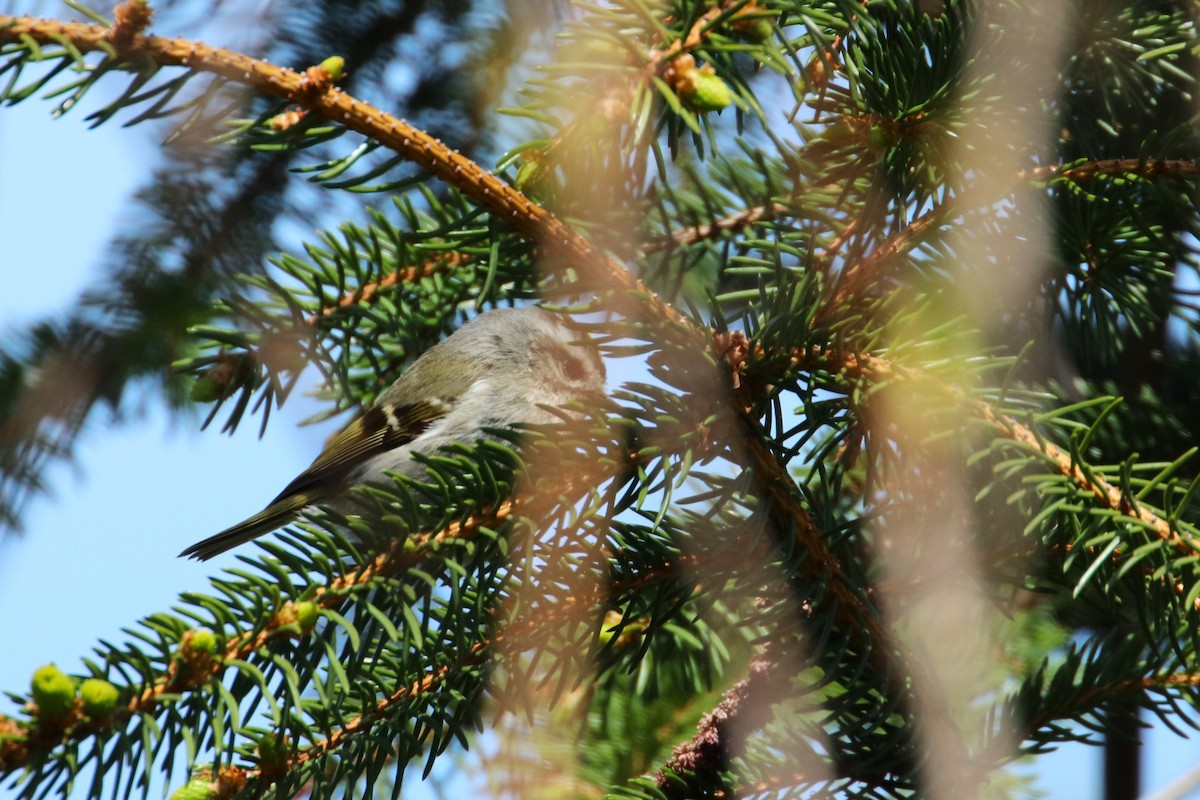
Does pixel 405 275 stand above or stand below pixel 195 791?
above

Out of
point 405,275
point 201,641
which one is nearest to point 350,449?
point 405,275

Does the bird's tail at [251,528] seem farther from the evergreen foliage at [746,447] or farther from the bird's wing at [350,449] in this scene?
the evergreen foliage at [746,447]

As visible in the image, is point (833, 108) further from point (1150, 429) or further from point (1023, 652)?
point (1023, 652)

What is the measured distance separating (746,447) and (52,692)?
64cm

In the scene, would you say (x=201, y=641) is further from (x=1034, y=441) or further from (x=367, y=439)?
(x=367, y=439)

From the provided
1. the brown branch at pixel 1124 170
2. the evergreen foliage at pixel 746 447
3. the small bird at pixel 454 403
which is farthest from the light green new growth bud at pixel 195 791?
the brown branch at pixel 1124 170

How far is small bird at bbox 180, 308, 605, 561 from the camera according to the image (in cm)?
187

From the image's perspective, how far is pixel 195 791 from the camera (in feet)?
3.06

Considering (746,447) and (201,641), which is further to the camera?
(746,447)

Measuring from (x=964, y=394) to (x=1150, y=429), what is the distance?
2.01ft

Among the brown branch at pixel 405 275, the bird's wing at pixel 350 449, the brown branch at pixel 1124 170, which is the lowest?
the brown branch at pixel 1124 170

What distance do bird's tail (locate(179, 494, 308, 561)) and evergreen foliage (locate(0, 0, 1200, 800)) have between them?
1.26ft

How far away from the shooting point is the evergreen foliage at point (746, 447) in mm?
958

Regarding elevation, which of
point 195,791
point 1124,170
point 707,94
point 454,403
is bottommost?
point 195,791
